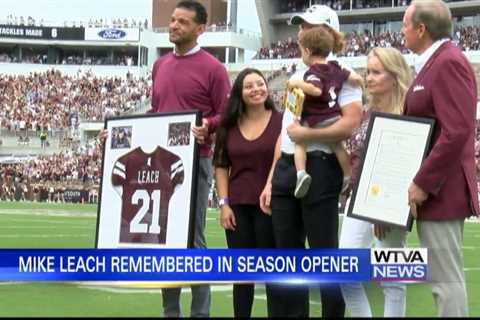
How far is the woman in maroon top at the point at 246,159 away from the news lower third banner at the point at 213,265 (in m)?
0.29

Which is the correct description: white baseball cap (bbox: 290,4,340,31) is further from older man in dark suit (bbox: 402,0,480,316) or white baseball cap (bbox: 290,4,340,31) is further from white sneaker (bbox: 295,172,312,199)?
white sneaker (bbox: 295,172,312,199)

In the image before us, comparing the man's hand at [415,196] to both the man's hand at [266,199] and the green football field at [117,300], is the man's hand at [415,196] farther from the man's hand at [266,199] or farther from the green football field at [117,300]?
the green football field at [117,300]

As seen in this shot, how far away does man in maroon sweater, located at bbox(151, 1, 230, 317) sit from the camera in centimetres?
625

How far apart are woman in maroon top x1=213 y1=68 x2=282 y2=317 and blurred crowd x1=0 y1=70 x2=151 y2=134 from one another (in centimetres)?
4477

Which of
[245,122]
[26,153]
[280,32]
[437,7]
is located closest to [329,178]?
[245,122]

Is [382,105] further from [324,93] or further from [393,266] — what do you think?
[393,266]

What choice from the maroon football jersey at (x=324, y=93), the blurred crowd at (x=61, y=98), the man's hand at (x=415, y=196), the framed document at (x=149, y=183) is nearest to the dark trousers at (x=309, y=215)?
the maroon football jersey at (x=324, y=93)

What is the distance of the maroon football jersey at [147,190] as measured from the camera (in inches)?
236

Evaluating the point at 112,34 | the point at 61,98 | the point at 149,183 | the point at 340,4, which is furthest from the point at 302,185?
the point at 112,34

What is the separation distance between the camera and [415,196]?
462 centimetres

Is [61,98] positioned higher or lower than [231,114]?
lower

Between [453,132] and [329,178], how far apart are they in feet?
3.54

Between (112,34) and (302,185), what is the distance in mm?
67386

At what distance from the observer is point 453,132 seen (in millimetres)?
4504
